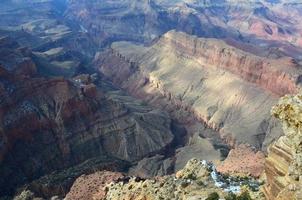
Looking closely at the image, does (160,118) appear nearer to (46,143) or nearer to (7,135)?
(46,143)

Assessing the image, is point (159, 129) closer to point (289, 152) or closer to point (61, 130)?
point (61, 130)

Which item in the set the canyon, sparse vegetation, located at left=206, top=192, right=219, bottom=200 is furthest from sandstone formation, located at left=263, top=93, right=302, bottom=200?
sparse vegetation, located at left=206, top=192, right=219, bottom=200

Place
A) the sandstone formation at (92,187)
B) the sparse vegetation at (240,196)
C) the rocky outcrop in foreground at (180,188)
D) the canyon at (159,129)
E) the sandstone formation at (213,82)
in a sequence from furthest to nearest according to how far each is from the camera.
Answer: the sandstone formation at (213,82), the sandstone formation at (92,187), the canyon at (159,129), the rocky outcrop in foreground at (180,188), the sparse vegetation at (240,196)

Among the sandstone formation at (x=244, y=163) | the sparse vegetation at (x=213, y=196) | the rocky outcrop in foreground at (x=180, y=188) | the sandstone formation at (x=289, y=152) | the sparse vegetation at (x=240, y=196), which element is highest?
the sandstone formation at (x=289, y=152)

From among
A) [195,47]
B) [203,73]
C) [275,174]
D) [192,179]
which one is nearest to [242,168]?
[192,179]

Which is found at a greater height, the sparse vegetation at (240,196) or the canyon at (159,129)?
the sparse vegetation at (240,196)

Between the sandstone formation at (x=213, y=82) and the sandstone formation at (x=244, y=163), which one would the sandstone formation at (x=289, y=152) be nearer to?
the sandstone formation at (x=244, y=163)

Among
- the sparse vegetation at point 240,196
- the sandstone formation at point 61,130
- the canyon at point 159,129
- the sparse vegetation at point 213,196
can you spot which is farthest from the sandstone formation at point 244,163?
the sandstone formation at point 61,130
